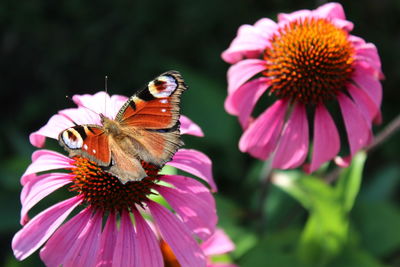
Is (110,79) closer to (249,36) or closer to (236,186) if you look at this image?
(236,186)

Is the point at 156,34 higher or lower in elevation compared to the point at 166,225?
higher

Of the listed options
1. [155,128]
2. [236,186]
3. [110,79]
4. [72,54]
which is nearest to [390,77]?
[236,186]

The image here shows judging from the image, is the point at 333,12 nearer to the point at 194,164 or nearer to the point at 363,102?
the point at 363,102

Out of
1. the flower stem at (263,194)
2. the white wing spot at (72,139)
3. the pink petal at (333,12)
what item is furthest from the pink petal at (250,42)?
the white wing spot at (72,139)

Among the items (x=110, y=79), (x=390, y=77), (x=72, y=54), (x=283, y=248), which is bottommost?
(x=283, y=248)

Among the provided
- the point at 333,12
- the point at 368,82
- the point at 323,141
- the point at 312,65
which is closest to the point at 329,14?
the point at 333,12

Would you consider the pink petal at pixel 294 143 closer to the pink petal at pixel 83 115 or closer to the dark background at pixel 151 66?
the pink petal at pixel 83 115

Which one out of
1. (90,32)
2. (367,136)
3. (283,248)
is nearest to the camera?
(367,136)
